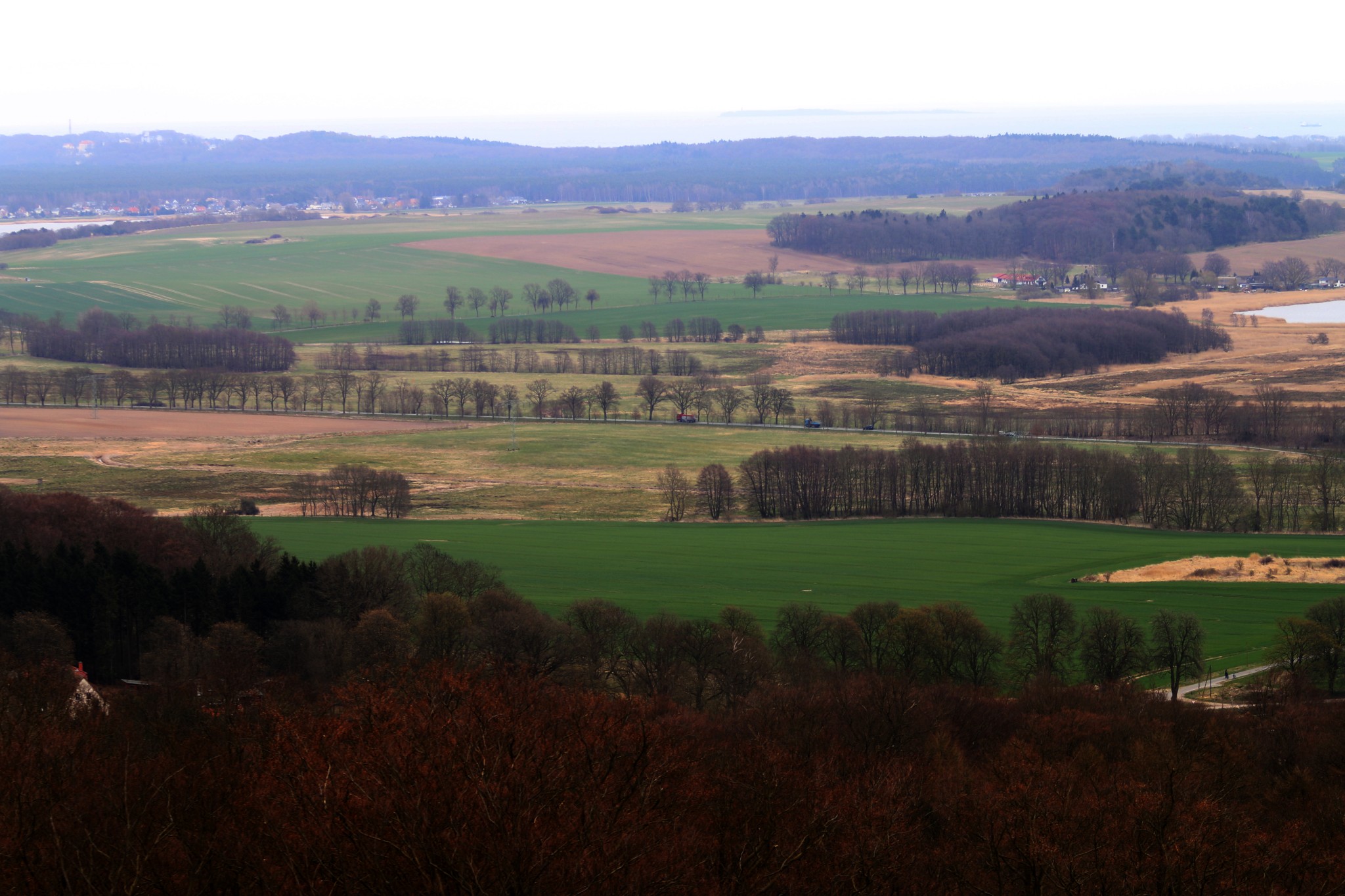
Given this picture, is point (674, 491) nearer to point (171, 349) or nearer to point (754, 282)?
point (171, 349)

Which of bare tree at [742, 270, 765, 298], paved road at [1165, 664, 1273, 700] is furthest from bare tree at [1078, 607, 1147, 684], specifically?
bare tree at [742, 270, 765, 298]

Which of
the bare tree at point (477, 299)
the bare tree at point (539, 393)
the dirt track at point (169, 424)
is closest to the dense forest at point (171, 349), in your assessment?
the dirt track at point (169, 424)

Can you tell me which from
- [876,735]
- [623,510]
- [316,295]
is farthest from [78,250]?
[876,735]

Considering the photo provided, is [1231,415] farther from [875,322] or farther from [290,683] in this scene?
[290,683]

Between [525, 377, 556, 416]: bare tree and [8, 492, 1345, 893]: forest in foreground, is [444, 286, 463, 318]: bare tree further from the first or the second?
[8, 492, 1345, 893]: forest in foreground

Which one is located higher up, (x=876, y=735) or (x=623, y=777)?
(x=623, y=777)

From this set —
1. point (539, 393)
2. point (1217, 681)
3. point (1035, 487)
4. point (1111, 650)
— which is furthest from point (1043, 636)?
point (539, 393)

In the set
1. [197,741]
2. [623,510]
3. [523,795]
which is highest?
[523,795]

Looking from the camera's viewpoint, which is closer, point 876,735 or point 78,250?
point 876,735

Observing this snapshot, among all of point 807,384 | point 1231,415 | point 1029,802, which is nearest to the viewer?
point 1029,802
